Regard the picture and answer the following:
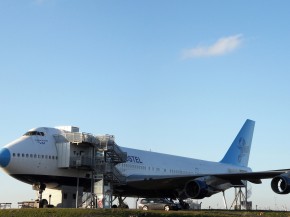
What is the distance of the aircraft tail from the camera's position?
6581 cm

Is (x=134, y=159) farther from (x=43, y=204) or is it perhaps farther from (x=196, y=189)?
(x=43, y=204)

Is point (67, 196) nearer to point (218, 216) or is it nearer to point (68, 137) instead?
point (68, 137)

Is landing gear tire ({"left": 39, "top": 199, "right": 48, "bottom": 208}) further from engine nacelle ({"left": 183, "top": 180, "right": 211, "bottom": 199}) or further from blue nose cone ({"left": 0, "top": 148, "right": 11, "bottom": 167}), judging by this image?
engine nacelle ({"left": 183, "top": 180, "right": 211, "bottom": 199})

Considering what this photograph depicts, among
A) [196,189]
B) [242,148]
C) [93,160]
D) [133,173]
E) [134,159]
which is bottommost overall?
[196,189]

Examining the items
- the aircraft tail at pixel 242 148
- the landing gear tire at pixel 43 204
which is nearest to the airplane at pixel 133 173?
the landing gear tire at pixel 43 204

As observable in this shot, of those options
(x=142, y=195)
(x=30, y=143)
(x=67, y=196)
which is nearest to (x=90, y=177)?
(x=67, y=196)

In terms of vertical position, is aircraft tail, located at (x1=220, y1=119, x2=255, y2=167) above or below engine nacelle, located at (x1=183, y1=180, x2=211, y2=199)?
above

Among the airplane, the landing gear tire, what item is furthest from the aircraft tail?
the landing gear tire

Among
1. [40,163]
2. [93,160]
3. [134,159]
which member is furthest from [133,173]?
[40,163]

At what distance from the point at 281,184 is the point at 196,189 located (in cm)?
698

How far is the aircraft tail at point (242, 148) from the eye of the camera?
65812 mm

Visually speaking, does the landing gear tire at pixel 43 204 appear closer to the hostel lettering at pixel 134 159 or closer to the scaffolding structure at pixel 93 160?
the scaffolding structure at pixel 93 160

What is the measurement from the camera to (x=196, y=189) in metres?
40.4

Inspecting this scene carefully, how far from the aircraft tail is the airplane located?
44.5 feet
